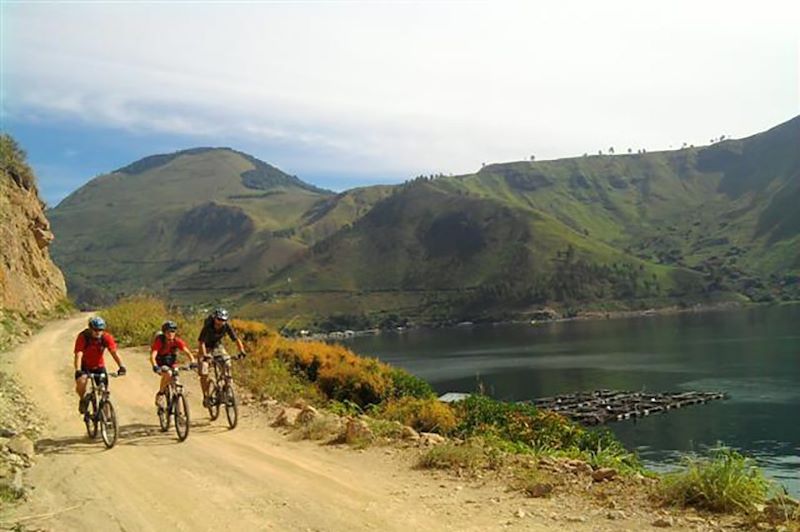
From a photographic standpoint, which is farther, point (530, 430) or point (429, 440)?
point (530, 430)

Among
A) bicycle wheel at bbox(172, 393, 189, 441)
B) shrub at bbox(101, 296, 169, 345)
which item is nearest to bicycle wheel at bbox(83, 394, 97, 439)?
bicycle wheel at bbox(172, 393, 189, 441)

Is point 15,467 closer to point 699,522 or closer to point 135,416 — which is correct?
→ point 135,416

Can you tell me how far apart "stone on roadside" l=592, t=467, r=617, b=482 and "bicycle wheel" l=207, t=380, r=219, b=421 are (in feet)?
25.8

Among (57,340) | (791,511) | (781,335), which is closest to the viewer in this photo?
(791,511)

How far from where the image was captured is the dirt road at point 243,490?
8633mm

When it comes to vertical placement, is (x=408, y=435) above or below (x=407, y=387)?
above

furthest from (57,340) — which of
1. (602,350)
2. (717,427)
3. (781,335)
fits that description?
(781,335)

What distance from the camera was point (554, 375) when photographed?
93312 mm

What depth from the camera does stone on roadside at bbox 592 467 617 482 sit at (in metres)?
10.2

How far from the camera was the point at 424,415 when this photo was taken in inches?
658

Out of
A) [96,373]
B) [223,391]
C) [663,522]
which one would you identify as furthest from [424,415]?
[663,522]

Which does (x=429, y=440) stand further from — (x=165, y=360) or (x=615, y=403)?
(x=615, y=403)

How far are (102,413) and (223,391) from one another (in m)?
2.68

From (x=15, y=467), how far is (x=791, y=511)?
10591mm
